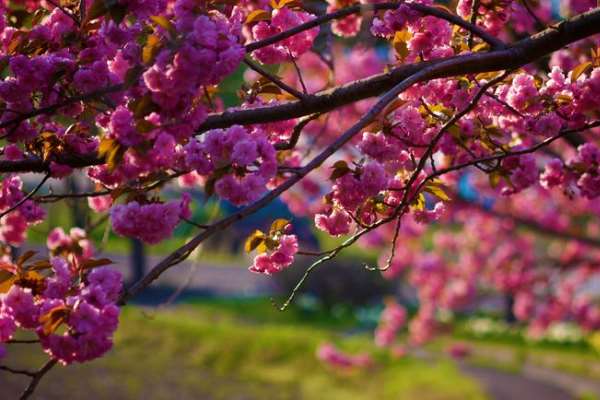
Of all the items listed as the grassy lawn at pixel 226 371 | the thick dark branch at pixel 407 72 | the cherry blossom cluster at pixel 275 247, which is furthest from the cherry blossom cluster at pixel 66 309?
the grassy lawn at pixel 226 371

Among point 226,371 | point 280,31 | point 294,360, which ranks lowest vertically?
point 226,371

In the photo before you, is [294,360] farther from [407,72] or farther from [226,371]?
[407,72]

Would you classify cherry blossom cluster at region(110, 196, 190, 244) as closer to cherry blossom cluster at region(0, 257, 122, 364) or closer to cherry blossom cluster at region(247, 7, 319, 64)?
cherry blossom cluster at region(0, 257, 122, 364)

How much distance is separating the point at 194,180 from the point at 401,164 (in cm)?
138

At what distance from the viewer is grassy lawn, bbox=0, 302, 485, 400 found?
8703mm

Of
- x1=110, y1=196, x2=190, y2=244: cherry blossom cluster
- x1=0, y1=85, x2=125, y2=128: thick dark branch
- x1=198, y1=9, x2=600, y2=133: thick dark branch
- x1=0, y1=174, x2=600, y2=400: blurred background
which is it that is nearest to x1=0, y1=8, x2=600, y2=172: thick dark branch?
x1=198, y1=9, x2=600, y2=133: thick dark branch

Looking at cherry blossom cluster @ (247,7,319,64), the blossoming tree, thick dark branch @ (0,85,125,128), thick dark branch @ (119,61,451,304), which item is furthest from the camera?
cherry blossom cluster @ (247,7,319,64)

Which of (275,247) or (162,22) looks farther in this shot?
(275,247)

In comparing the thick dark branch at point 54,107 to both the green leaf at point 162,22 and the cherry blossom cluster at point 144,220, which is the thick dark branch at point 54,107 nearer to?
the green leaf at point 162,22

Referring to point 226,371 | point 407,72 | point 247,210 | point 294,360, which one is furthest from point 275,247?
point 294,360

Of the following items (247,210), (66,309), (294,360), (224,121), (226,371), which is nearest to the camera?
(247,210)

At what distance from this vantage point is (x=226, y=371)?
10.4 meters

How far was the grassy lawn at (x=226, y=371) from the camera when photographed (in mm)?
8703

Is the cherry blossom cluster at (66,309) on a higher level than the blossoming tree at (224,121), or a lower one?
lower
